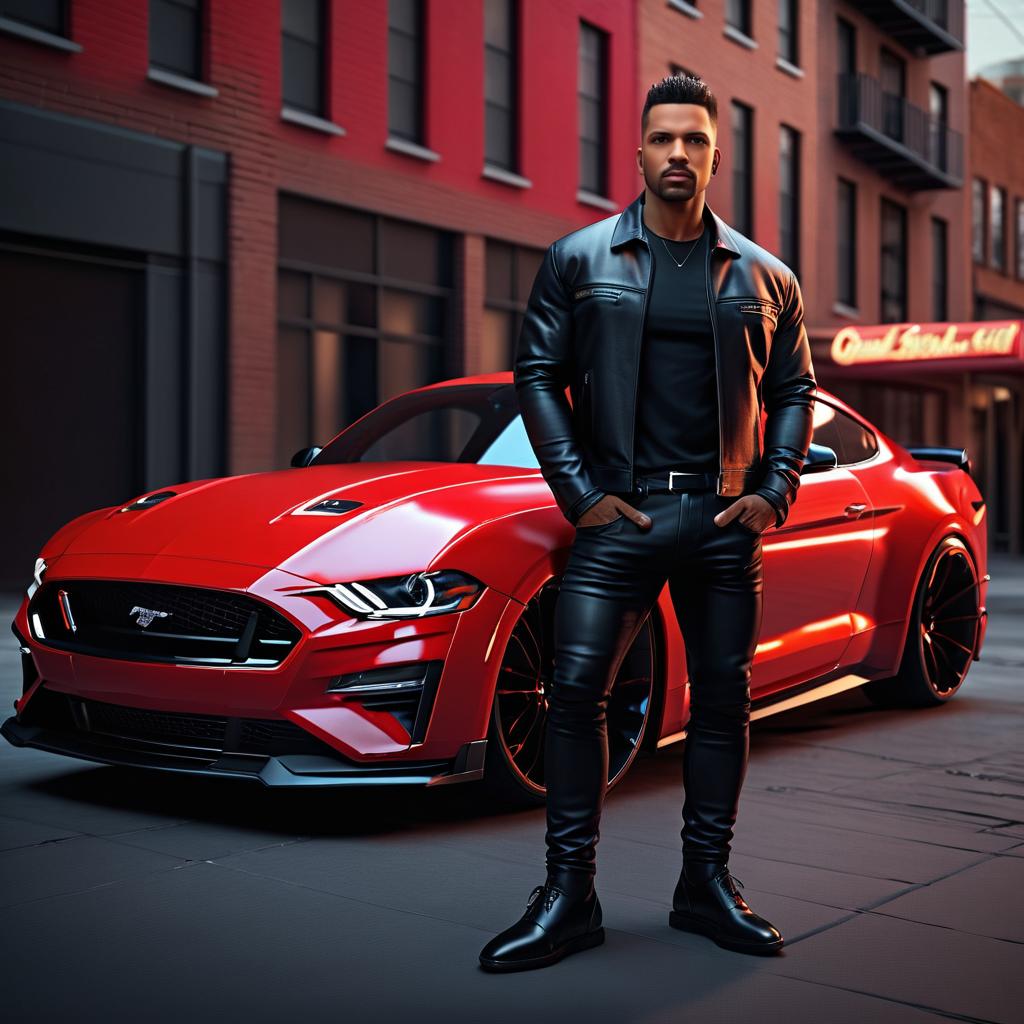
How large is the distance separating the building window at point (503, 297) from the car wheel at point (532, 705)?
45.2ft

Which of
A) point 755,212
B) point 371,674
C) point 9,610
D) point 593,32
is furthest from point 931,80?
point 371,674

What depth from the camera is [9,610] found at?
11.8 metres

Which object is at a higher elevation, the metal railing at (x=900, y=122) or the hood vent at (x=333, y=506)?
the metal railing at (x=900, y=122)

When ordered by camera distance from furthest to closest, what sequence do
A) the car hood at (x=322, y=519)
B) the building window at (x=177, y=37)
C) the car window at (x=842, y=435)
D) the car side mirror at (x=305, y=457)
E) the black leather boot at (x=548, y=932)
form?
1. the building window at (x=177, y=37)
2. the car window at (x=842, y=435)
3. the car side mirror at (x=305, y=457)
4. the car hood at (x=322, y=519)
5. the black leather boot at (x=548, y=932)

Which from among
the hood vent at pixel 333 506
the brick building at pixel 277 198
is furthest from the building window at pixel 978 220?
the hood vent at pixel 333 506

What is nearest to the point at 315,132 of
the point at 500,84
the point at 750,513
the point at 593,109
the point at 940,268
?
the point at 500,84

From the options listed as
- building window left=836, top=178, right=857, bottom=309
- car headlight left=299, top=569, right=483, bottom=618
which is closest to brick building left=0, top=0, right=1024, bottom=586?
building window left=836, top=178, right=857, bottom=309

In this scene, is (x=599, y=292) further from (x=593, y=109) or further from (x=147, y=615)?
(x=593, y=109)

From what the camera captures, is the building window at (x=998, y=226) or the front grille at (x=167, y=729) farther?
the building window at (x=998, y=226)

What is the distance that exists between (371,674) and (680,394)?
1.36 metres

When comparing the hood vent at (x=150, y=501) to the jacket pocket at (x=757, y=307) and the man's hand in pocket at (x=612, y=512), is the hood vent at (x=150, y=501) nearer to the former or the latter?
the man's hand in pocket at (x=612, y=512)

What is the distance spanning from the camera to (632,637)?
370cm

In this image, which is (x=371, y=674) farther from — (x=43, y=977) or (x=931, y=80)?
(x=931, y=80)

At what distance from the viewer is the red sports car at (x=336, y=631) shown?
175 inches
